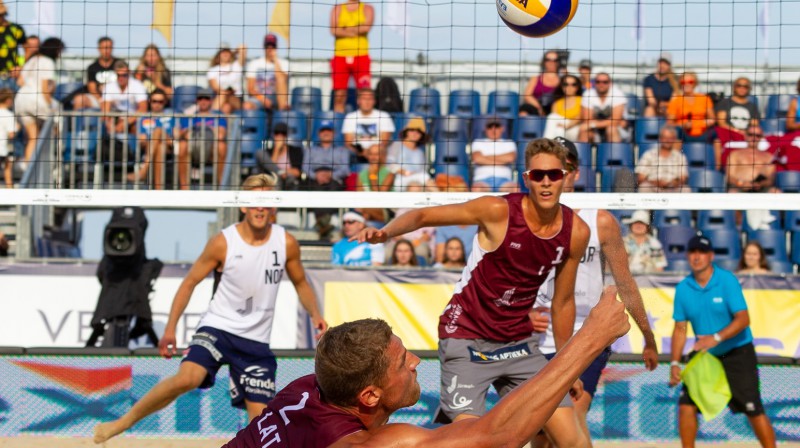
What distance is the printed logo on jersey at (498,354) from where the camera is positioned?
237 inches

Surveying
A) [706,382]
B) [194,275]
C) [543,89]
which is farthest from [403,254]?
[543,89]

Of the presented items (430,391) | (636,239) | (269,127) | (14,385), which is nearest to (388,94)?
(269,127)

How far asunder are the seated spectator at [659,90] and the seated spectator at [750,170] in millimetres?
1159

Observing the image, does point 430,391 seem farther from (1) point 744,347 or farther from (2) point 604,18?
(2) point 604,18

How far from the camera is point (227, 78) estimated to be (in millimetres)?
12859

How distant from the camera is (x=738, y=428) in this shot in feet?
29.2

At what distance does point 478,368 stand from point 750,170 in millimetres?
6759

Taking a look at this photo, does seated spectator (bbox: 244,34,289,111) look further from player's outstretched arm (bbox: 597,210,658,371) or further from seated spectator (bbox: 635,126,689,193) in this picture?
player's outstretched arm (bbox: 597,210,658,371)

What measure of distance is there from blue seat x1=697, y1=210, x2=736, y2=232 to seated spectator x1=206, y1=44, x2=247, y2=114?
16.0 ft

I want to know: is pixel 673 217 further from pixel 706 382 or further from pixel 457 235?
pixel 706 382

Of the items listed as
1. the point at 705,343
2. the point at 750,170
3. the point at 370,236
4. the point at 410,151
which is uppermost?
the point at 410,151

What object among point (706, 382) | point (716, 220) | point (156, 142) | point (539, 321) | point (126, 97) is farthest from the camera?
point (126, 97)

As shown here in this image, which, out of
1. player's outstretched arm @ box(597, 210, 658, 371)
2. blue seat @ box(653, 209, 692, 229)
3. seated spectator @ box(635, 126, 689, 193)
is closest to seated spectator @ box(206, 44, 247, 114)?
seated spectator @ box(635, 126, 689, 193)

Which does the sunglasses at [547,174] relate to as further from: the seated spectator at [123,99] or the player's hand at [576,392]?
the seated spectator at [123,99]
